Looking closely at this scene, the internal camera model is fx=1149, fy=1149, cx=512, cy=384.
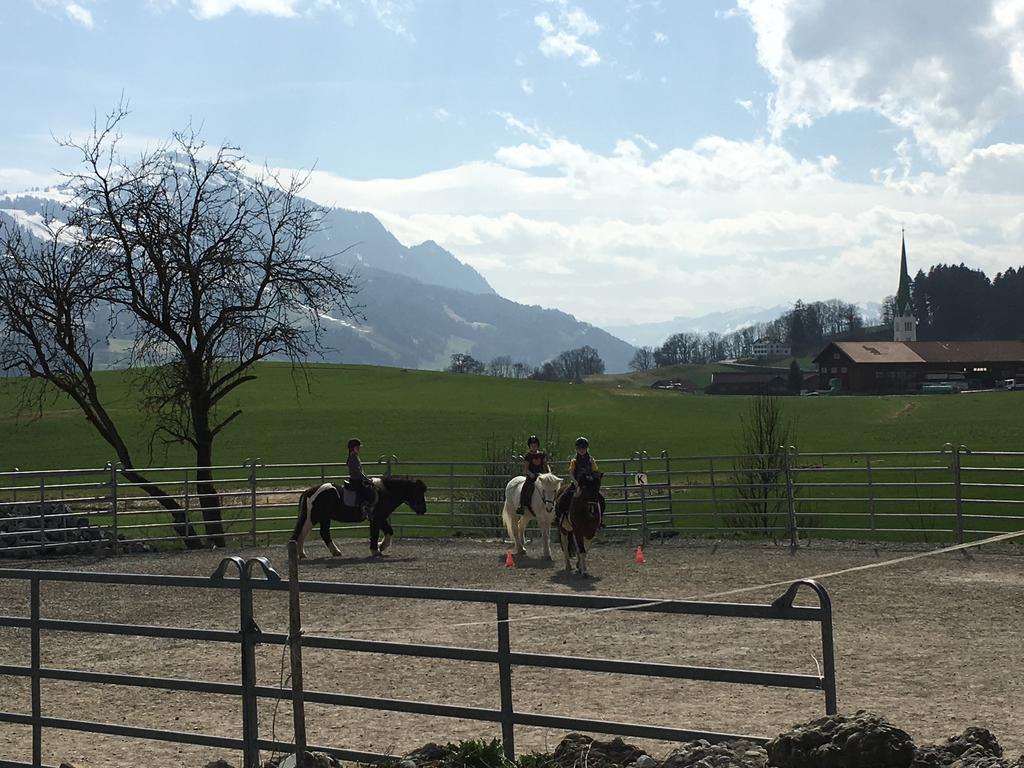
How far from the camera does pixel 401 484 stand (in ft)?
66.9

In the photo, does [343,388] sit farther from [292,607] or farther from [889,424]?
[292,607]

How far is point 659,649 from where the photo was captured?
35.4 feet

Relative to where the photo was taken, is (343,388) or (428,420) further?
(343,388)

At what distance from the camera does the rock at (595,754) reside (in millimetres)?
5516

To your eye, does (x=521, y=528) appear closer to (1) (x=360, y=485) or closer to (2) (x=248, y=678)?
(1) (x=360, y=485)

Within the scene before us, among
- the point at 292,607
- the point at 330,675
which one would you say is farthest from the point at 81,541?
the point at 292,607

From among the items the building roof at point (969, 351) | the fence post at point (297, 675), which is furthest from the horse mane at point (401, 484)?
the building roof at point (969, 351)

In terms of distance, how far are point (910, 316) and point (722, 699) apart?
18531 cm

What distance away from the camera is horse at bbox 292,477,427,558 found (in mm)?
19656

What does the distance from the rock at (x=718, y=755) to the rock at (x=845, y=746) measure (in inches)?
3.4

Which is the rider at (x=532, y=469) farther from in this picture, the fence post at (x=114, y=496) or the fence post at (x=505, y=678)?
the fence post at (x=505, y=678)

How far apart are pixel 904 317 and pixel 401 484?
17536 centimetres

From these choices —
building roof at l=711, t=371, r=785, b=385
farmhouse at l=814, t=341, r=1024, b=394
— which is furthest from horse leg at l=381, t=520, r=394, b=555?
building roof at l=711, t=371, r=785, b=385

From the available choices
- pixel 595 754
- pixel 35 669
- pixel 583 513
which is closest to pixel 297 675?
pixel 595 754
